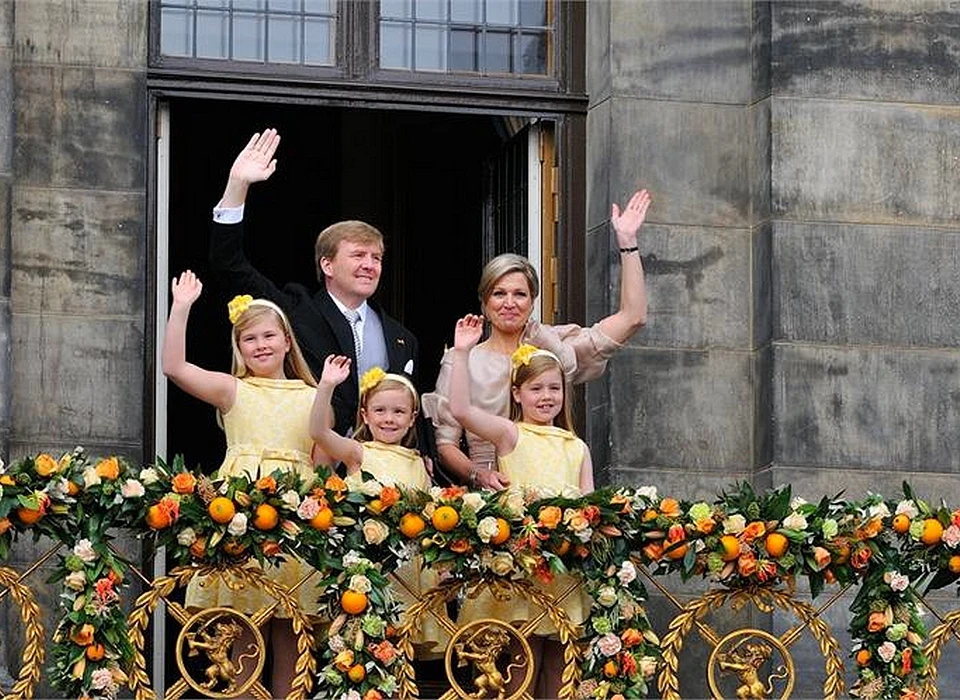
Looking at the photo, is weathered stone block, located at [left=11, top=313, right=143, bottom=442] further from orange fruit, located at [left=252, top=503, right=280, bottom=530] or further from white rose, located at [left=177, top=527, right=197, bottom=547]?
orange fruit, located at [left=252, top=503, right=280, bottom=530]

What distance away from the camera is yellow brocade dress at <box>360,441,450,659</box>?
13.2 meters

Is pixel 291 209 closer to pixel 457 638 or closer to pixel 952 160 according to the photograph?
pixel 952 160

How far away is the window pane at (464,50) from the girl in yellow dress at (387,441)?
9.56 ft

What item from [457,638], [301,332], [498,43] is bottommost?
[457,638]

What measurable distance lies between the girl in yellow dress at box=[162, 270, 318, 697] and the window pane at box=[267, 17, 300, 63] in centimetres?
257

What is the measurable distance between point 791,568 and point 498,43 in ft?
13.4

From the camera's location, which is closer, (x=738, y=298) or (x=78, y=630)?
(x=78, y=630)

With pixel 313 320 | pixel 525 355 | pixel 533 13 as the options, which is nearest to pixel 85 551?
pixel 313 320

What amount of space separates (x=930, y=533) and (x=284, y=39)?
455 cm

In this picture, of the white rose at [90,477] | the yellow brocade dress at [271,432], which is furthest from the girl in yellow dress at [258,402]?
the white rose at [90,477]

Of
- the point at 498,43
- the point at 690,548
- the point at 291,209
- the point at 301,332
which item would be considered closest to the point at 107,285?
the point at 301,332

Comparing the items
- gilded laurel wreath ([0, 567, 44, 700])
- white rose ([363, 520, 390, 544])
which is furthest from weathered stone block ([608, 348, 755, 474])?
gilded laurel wreath ([0, 567, 44, 700])

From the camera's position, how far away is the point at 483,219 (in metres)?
17.2

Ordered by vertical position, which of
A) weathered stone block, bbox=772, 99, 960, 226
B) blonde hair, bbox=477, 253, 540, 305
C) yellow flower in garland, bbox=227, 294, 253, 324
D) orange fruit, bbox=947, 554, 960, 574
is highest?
weathered stone block, bbox=772, 99, 960, 226
